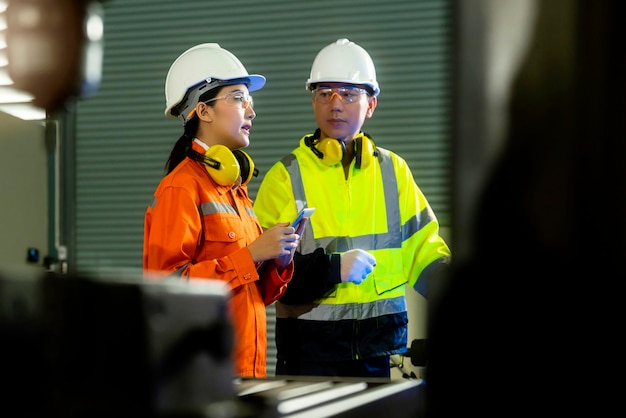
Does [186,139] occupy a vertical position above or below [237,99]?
below

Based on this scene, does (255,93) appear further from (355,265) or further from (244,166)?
(244,166)

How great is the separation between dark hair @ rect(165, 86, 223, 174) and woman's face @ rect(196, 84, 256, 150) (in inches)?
0.8

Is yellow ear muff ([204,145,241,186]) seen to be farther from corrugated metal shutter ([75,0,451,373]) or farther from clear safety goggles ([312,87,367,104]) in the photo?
corrugated metal shutter ([75,0,451,373])

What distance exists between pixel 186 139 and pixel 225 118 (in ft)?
0.58

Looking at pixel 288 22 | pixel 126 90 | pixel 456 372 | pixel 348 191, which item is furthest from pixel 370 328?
pixel 126 90

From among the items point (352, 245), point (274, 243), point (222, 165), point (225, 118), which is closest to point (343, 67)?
point (352, 245)

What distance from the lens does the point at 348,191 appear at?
11.0 feet

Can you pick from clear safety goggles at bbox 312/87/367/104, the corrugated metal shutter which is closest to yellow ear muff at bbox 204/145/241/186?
clear safety goggles at bbox 312/87/367/104

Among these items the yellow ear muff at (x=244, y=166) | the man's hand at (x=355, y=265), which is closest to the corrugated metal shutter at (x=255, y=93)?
the man's hand at (x=355, y=265)

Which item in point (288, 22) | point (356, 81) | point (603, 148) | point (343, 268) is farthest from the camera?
point (288, 22)

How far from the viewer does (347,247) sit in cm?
330

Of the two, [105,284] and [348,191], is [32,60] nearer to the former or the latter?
[105,284]

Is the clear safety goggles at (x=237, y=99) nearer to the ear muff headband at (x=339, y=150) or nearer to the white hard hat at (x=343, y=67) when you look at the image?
the ear muff headband at (x=339, y=150)

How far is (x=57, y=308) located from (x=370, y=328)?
2881 mm
